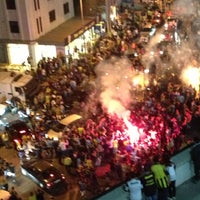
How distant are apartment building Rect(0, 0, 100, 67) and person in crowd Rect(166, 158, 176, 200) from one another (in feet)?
56.6

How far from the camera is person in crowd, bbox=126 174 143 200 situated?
16078 mm

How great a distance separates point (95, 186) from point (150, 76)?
387 inches

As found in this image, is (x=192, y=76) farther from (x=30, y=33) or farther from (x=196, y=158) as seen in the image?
(x=30, y=33)

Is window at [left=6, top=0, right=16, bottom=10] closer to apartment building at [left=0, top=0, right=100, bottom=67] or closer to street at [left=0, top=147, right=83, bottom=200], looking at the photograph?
apartment building at [left=0, top=0, right=100, bottom=67]

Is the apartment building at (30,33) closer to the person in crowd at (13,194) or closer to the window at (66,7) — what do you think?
the window at (66,7)

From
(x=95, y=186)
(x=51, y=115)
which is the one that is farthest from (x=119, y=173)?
(x=51, y=115)

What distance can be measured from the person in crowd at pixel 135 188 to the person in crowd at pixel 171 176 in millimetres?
1012

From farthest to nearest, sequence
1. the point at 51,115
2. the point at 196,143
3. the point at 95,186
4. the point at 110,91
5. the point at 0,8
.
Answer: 1. the point at 0,8
2. the point at 110,91
3. the point at 51,115
4. the point at 95,186
5. the point at 196,143

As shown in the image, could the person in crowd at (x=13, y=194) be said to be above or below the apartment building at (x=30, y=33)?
below

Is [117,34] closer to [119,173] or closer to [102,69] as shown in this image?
[102,69]

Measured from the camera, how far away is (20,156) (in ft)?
72.2

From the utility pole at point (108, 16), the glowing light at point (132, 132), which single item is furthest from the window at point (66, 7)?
the glowing light at point (132, 132)

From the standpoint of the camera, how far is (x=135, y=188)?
1608cm

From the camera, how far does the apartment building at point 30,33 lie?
108 ft
